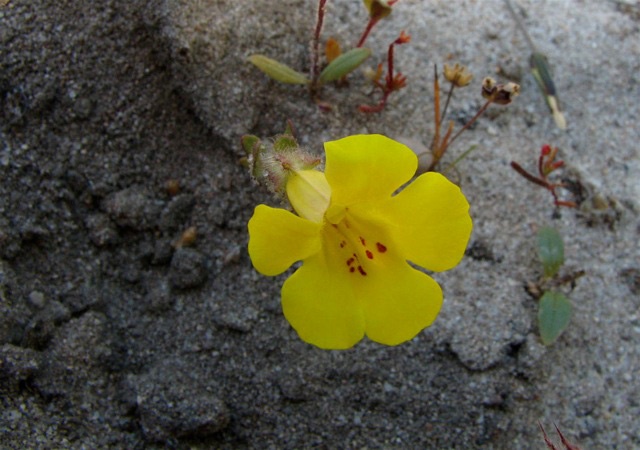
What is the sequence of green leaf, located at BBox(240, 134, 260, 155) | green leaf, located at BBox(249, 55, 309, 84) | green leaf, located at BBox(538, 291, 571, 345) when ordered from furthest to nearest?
green leaf, located at BBox(249, 55, 309, 84) → green leaf, located at BBox(538, 291, 571, 345) → green leaf, located at BBox(240, 134, 260, 155)

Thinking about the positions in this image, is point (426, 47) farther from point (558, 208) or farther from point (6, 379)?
point (6, 379)

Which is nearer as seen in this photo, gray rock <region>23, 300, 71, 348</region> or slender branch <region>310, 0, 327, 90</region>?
gray rock <region>23, 300, 71, 348</region>

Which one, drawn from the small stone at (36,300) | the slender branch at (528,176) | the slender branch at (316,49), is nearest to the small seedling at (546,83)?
the slender branch at (528,176)

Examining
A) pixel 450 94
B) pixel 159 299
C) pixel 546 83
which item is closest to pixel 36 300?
pixel 159 299

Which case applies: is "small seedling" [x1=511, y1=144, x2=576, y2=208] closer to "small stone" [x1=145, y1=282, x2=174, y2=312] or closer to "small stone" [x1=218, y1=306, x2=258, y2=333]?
"small stone" [x1=218, y1=306, x2=258, y2=333]

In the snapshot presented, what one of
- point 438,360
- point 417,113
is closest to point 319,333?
point 438,360

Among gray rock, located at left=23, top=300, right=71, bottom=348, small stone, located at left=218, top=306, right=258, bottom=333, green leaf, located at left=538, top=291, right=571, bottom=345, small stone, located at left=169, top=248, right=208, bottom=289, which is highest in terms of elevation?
gray rock, located at left=23, top=300, right=71, bottom=348

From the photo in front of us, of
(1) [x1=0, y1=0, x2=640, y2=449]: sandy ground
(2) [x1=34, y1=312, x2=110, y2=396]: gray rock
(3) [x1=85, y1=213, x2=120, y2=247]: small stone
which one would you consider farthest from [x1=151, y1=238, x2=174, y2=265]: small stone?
(2) [x1=34, y1=312, x2=110, y2=396]: gray rock

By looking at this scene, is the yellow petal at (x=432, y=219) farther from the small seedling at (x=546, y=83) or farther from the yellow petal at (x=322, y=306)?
the small seedling at (x=546, y=83)
